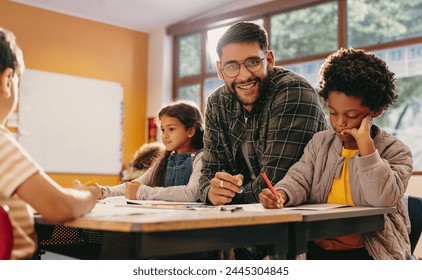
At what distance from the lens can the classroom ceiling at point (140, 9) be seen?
5441mm

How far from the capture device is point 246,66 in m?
1.82

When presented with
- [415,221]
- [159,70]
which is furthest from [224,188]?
[159,70]

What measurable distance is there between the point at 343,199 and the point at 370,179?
6.5 inches

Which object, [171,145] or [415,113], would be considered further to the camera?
[415,113]

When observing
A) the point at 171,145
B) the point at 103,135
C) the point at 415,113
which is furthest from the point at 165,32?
the point at 171,145

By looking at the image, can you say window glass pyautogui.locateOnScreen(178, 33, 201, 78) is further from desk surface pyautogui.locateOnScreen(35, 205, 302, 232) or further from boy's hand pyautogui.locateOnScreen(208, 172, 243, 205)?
desk surface pyautogui.locateOnScreen(35, 205, 302, 232)

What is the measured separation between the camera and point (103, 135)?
5938 mm

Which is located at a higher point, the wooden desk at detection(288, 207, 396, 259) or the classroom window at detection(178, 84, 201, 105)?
the classroom window at detection(178, 84, 201, 105)

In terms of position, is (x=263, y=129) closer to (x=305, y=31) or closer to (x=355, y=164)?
(x=355, y=164)

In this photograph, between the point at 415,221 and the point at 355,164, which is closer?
the point at 355,164

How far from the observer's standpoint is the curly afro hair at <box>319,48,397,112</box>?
5.00 ft

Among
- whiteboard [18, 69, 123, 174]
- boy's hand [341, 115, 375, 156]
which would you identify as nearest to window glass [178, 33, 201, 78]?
whiteboard [18, 69, 123, 174]
